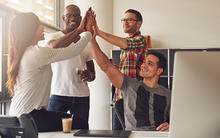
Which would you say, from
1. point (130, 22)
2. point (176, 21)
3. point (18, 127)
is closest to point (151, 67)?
point (130, 22)

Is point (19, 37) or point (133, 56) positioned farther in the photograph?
point (133, 56)

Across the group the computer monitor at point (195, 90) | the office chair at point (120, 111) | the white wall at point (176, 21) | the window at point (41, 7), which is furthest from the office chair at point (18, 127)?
the white wall at point (176, 21)

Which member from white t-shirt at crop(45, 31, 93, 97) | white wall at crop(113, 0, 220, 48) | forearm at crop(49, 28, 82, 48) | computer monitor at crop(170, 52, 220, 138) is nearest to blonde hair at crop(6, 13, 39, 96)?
forearm at crop(49, 28, 82, 48)

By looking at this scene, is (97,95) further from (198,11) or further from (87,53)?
(198,11)

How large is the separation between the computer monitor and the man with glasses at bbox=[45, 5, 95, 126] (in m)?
1.65

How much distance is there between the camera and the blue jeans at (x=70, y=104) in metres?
2.56

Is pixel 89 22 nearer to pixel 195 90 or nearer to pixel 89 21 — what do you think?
pixel 89 21

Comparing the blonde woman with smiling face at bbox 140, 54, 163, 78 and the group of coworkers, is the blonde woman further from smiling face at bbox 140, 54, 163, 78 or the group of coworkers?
smiling face at bbox 140, 54, 163, 78

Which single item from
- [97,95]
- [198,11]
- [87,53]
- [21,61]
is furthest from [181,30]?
[21,61]

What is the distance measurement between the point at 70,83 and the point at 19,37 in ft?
2.71

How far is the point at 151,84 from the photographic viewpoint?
2.23 m

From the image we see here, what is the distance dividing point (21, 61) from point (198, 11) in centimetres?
405

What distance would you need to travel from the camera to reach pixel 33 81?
178 centimetres

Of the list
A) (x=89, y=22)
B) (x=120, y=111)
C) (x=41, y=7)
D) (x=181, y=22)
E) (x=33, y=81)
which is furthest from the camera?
(x=181, y=22)
